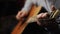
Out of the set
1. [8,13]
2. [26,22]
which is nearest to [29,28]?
[26,22]

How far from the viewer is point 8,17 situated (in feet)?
1.90

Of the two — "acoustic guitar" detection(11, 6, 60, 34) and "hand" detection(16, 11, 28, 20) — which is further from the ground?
"hand" detection(16, 11, 28, 20)

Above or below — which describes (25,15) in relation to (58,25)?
above

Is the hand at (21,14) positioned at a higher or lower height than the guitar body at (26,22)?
higher

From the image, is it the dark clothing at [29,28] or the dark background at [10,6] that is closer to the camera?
the dark clothing at [29,28]

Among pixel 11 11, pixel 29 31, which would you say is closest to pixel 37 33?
pixel 29 31

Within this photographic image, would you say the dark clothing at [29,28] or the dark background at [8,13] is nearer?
the dark clothing at [29,28]

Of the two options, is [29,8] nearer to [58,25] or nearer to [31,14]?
[31,14]

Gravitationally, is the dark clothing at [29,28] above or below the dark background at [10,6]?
below

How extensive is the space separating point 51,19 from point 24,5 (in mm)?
173

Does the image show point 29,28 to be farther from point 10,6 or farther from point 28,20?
point 10,6

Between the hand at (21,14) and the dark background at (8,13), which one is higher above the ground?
the dark background at (8,13)

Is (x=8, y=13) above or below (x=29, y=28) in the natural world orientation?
above

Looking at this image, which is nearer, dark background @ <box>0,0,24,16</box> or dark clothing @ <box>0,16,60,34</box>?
dark clothing @ <box>0,16,60,34</box>
